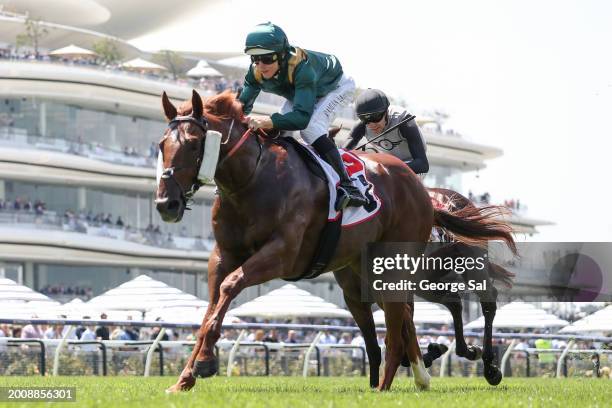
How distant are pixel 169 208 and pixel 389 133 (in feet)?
12.8

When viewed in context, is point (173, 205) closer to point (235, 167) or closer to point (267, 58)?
point (235, 167)

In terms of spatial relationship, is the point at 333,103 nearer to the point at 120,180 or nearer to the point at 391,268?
the point at 391,268

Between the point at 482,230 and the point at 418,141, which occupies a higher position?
the point at 418,141

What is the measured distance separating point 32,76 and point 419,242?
4671 cm

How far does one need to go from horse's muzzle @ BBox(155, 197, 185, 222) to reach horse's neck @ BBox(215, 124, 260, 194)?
61cm

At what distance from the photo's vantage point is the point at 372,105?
1145 cm

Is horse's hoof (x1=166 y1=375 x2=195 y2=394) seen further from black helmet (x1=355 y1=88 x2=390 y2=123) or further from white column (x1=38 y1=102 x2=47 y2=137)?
white column (x1=38 y1=102 x2=47 y2=137)

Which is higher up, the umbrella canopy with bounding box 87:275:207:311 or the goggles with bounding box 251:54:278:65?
the goggles with bounding box 251:54:278:65

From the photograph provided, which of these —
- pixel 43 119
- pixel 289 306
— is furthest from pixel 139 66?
pixel 289 306

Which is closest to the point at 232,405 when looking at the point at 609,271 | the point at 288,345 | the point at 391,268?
the point at 391,268

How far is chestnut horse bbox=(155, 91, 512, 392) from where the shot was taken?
830 cm

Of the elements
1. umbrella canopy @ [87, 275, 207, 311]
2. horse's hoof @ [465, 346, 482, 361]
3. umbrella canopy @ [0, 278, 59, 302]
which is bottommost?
umbrella canopy @ [87, 275, 207, 311]

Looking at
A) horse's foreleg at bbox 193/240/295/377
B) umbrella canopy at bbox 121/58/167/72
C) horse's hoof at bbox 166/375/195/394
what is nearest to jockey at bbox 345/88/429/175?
horse's foreleg at bbox 193/240/295/377

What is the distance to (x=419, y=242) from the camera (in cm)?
1063
